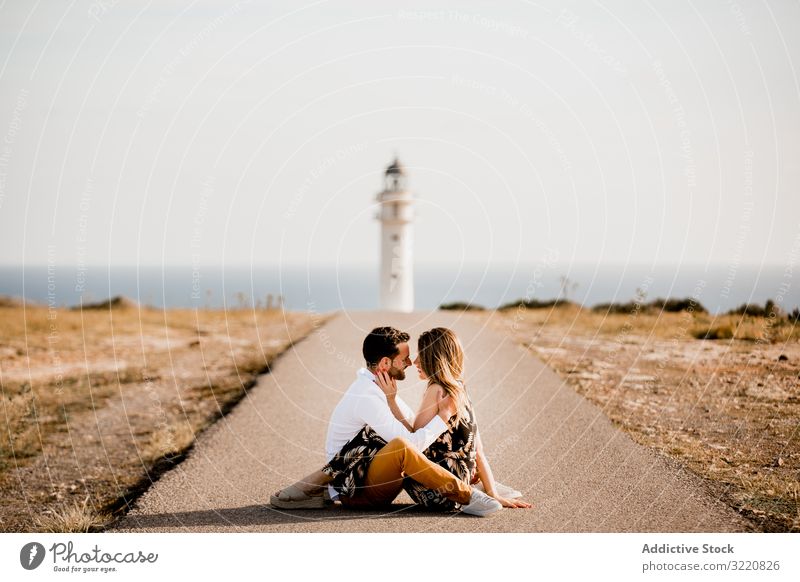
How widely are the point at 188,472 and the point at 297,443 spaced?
1.24 m

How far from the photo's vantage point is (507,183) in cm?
1151

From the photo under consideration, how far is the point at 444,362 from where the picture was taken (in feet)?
19.4

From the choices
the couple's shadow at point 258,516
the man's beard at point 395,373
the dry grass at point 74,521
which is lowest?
the dry grass at point 74,521

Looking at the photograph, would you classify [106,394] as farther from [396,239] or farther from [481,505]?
[396,239]

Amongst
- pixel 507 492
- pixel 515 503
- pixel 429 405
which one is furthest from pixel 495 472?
pixel 429 405

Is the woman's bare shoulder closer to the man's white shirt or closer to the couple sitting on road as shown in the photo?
the couple sitting on road

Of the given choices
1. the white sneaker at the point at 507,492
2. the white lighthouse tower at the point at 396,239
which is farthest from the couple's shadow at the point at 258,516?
the white lighthouse tower at the point at 396,239

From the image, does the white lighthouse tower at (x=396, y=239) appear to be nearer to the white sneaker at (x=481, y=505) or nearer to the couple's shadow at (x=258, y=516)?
the couple's shadow at (x=258, y=516)

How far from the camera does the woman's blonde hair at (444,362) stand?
5.89m

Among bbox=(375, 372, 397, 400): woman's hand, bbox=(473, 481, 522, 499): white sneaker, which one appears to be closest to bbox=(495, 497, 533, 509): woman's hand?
bbox=(473, 481, 522, 499): white sneaker

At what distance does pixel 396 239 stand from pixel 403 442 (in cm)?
1630

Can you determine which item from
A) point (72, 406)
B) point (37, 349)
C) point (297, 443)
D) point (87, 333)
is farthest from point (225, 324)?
point (297, 443)

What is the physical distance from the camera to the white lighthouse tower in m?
21.4

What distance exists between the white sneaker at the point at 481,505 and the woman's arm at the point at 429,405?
61 cm
